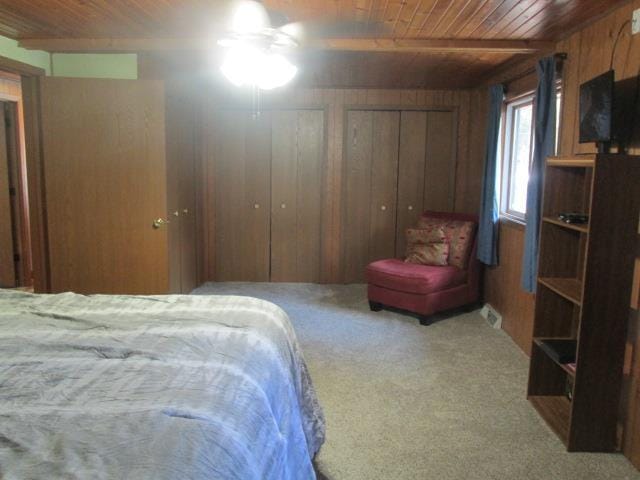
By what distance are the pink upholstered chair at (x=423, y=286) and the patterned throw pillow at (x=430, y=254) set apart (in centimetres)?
8

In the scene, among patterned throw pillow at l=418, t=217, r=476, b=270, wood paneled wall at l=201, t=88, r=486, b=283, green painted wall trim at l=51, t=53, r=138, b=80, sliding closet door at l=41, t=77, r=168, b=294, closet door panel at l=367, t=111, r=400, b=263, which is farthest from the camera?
closet door panel at l=367, t=111, r=400, b=263

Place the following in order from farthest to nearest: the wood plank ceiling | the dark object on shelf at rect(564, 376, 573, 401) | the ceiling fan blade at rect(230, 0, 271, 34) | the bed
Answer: the dark object on shelf at rect(564, 376, 573, 401), the wood plank ceiling, the ceiling fan blade at rect(230, 0, 271, 34), the bed

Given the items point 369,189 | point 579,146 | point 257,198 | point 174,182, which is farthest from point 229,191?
point 579,146

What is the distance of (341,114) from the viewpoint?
5.39 metres

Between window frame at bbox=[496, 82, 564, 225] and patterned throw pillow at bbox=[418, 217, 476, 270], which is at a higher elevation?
window frame at bbox=[496, 82, 564, 225]

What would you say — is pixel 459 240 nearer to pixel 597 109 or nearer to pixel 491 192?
pixel 491 192

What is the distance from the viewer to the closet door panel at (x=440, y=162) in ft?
17.6

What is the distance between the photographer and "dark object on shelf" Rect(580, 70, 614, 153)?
2.38 m

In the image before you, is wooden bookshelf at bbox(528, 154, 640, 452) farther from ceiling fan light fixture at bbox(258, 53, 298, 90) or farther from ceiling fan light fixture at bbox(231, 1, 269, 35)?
ceiling fan light fixture at bbox(231, 1, 269, 35)

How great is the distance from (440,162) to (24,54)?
12.6 feet

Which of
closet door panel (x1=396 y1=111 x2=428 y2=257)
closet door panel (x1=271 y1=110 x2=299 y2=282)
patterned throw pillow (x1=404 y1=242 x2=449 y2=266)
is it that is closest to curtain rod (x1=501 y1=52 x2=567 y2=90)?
closet door panel (x1=396 y1=111 x2=428 y2=257)

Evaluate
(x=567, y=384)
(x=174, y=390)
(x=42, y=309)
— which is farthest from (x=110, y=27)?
(x=567, y=384)

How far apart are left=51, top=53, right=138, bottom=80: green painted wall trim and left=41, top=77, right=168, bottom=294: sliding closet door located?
0.32 metres

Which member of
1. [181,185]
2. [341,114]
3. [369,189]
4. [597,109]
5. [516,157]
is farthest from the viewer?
[369,189]
